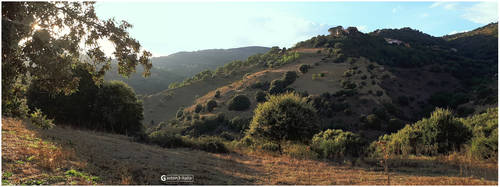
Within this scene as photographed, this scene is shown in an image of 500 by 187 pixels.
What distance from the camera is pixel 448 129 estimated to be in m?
16.7

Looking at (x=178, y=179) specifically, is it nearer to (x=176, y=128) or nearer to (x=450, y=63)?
(x=176, y=128)

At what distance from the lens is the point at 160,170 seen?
1019cm

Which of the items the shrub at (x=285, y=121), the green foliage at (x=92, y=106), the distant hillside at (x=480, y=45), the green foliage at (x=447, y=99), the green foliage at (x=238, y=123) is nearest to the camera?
the shrub at (x=285, y=121)

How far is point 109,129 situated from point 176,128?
94.9 feet

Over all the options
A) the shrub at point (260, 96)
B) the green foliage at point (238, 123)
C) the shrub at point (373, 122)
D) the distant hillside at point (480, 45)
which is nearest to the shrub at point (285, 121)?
the green foliage at point (238, 123)

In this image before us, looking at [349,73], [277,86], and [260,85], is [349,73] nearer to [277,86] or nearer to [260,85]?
[277,86]

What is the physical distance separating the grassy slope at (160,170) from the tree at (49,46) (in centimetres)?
187

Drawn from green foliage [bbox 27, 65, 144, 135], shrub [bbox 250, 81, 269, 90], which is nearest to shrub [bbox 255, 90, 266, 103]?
shrub [bbox 250, 81, 269, 90]

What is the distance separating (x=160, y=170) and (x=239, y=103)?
48982 mm

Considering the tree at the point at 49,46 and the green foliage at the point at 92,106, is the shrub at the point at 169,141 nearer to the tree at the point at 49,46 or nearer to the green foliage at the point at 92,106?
the green foliage at the point at 92,106

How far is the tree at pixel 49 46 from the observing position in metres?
7.77

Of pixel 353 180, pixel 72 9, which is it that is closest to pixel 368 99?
pixel 353 180

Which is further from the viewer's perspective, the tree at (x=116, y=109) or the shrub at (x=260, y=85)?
the shrub at (x=260, y=85)

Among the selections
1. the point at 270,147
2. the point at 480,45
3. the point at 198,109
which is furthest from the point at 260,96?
the point at 480,45
